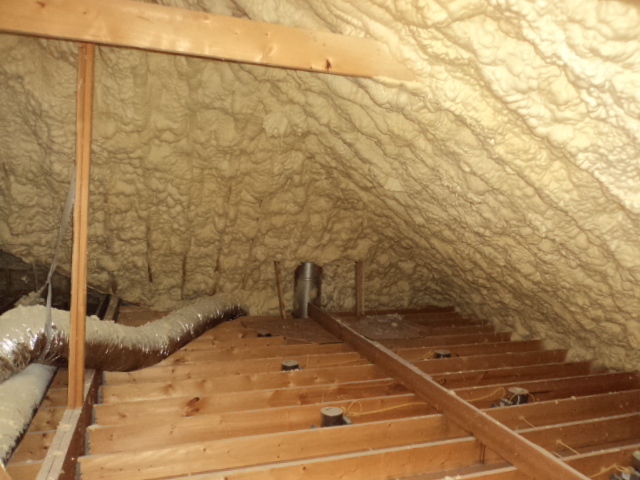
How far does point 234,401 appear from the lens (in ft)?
8.44

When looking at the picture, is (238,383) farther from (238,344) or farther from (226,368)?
(238,344)

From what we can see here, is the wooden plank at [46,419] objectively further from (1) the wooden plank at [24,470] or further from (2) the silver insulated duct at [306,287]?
(2) the silver insulated duct at [306,287]

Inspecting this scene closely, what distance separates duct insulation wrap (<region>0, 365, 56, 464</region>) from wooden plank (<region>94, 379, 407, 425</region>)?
317 millimetres

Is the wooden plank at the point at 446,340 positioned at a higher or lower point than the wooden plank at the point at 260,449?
higher

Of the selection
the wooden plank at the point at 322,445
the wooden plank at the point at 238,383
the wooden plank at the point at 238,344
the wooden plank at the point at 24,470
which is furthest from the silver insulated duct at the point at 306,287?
the wooden plank at the point at 24,470

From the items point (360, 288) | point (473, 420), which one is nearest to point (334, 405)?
point (473, 420)

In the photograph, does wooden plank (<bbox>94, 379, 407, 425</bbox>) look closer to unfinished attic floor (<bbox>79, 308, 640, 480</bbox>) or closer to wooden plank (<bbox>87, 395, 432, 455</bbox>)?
unfinished attic floor (<bbox>79, 308, 640, 480</bbox>)

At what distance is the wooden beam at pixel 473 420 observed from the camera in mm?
1920

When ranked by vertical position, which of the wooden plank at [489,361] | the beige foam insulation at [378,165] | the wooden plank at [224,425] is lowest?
the wooden plank at [224,425]

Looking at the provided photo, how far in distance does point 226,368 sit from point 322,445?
1.05 meters

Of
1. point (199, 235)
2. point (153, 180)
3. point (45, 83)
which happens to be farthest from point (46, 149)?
point (199, 235)

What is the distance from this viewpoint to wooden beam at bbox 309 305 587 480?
192 cm

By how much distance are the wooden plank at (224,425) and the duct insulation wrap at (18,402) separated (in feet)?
0.96

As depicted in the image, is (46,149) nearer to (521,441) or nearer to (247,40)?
(247,40)
